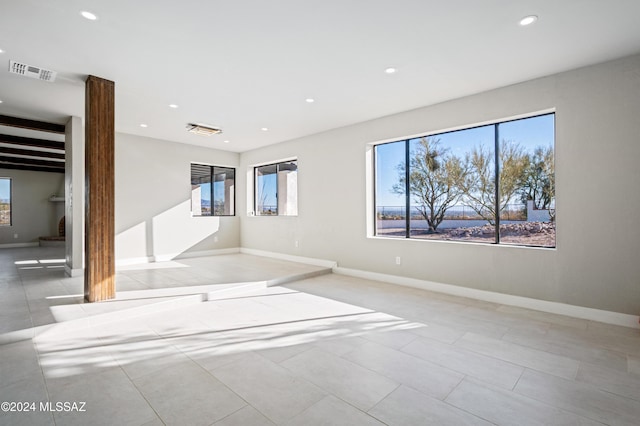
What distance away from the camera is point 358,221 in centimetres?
579

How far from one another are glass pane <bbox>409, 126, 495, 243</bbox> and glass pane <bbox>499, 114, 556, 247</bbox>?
7.6 inches

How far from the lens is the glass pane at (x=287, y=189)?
757 cm

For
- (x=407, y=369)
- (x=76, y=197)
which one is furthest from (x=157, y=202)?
(x=407, y=369)

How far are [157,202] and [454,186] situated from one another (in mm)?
6044

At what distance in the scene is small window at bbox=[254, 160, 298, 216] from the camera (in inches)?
300

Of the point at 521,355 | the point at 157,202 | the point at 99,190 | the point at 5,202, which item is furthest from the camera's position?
the point at 5,202

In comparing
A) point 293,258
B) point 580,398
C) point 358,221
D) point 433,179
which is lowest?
point 580,398

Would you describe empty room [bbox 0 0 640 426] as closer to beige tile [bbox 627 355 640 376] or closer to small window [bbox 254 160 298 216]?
beige tile [bbox 627 355 640 376]

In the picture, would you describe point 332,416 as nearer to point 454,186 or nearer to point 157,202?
point 454,186

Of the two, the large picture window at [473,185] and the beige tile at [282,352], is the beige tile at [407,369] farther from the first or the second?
the large picture window at [473,185]

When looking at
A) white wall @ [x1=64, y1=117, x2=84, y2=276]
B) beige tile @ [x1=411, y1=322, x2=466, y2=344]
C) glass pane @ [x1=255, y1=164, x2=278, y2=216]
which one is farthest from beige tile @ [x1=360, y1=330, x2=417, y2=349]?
glass pane @ [x1=255, y1=164, x2=278, y2=216]

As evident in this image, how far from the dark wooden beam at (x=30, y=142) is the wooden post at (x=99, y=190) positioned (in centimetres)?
453

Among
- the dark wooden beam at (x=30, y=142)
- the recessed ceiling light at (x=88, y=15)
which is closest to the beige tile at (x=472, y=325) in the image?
the recessed ceiling light at (x=88, y=15)

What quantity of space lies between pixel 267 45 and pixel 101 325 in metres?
3.36
